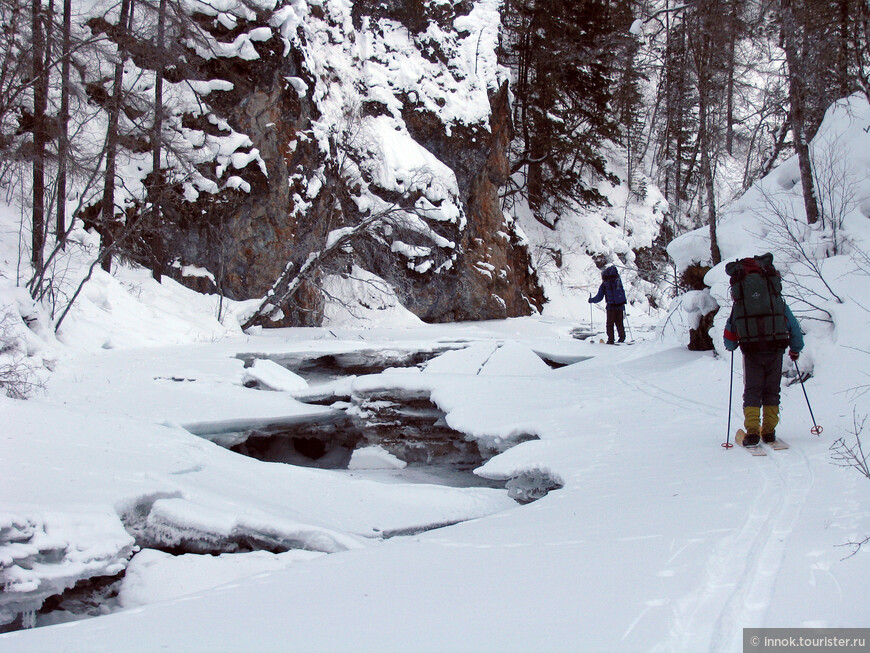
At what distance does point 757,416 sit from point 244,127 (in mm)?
15941

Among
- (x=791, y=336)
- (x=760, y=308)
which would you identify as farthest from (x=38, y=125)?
(x=791, y=336)

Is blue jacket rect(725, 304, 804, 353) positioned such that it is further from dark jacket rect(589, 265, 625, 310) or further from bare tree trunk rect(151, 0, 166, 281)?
bare tree trunk rect(151, 0, 166, 281)

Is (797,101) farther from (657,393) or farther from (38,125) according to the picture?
(38,125)

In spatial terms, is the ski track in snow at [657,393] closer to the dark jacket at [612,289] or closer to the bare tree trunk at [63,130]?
the dark jacket at [612,289]

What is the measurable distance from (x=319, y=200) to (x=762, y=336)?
15401 mm

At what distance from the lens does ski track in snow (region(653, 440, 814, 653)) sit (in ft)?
7.31

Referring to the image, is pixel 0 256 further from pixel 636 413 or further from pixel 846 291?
pixel 846 291

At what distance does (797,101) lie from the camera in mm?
8750

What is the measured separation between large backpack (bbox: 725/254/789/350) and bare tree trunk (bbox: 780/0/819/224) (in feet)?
14.8

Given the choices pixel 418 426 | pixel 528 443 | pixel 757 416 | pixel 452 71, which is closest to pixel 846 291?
pixel 757 416

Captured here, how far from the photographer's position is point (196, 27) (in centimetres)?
1655

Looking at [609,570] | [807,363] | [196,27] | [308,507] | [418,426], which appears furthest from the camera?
[196,27]

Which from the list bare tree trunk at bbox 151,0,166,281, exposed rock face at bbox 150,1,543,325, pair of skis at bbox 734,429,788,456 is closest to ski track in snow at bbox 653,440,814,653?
pair of skis at bbox 734,429,788,456

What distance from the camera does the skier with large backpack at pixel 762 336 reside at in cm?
529
